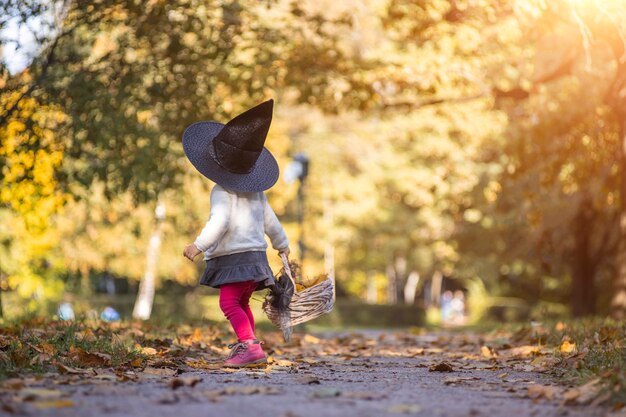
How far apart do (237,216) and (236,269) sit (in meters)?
0.41

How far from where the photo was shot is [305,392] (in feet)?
17.9

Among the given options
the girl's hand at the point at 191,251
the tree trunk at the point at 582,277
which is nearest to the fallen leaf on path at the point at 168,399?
the girl's hand at the point at 191,251

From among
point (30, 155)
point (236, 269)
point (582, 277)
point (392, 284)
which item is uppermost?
point (30, 155)

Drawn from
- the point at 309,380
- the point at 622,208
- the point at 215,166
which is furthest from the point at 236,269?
the point at 622,208

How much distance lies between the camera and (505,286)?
44406 mm

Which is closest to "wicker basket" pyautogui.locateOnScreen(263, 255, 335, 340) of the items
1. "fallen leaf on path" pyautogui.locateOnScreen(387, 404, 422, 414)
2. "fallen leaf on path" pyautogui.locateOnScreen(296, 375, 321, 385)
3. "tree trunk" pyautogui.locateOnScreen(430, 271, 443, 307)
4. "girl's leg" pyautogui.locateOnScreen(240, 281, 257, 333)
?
"girl's leg" pyautogui.locateOnScreen(240, 281, 257, 333)

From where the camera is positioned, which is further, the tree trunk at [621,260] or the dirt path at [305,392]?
the tree trunk at [621,260]

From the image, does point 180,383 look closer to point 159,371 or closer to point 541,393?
point 159,371

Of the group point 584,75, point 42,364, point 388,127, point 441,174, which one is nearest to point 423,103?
point 584,75

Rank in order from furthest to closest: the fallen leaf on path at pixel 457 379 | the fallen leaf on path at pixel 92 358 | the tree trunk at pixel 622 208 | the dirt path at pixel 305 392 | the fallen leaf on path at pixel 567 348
Answer: the tree trunk at pixel 622 208 → the fallen leaf on path at pixel 567 348 → the fallen leaf on path at pixel 92 358 → the fallen leaf on path at pixel 457 379 → the dirt path at pixel 305 392

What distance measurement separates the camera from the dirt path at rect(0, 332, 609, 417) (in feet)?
15.1

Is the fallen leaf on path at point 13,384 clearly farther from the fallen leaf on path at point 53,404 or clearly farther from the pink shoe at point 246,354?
the pink shoe at point 246,354

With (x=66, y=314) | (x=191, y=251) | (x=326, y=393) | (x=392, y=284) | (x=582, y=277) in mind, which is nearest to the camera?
(x=326, y=393)

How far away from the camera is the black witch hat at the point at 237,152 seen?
7594 mm
